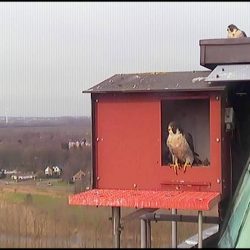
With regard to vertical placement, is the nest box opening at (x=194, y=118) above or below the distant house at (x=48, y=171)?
above

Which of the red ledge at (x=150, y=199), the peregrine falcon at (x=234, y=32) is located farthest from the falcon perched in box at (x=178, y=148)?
the peregrine falcon at (x=234, y=32)

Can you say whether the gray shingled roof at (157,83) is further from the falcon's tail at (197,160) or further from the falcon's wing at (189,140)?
the falcon's tail at (197,160)

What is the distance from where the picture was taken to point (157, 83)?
4.25m

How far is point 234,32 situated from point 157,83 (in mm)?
1062

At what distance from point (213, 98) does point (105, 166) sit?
0.99 m

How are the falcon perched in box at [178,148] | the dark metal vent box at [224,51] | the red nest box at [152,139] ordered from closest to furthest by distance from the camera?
the red nest box at [152,139], the falcon perched in box at [178,148], the dark metal vent box at [224,51]

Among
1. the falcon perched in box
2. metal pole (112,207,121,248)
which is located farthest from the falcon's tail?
metal pole (112,207,121,248)

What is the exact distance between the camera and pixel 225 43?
14.7ft

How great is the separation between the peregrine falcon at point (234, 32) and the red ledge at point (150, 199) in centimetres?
165

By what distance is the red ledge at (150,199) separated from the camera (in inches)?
137

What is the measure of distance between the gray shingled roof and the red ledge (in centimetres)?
79

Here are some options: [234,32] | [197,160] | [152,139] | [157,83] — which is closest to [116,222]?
[152,139]

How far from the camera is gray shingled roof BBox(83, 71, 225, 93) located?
4.03 meters

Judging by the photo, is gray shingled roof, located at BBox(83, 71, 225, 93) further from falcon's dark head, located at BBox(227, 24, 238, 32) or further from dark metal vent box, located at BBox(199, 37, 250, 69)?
falcon's dark head, located at BBox(227, 24, 238, 32)
